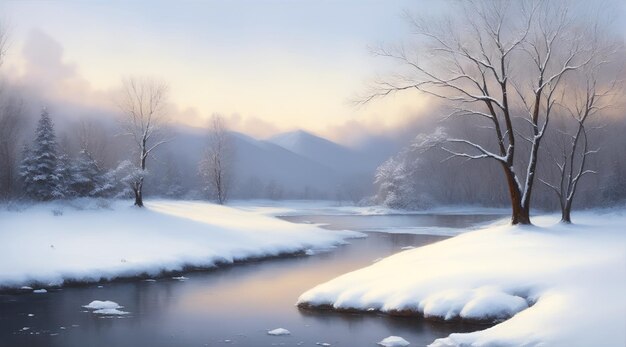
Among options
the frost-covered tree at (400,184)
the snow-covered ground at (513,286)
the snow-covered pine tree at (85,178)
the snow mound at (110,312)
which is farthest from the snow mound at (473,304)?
the frost-covered tree at (400,184)

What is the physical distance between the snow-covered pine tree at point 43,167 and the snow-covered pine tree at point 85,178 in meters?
1.39

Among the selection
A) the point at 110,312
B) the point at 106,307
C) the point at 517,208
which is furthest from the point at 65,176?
Result: the point at 517,208

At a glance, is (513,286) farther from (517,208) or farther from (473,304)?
(517,208)

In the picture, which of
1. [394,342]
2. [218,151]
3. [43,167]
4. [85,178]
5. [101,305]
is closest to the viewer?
[394,342]

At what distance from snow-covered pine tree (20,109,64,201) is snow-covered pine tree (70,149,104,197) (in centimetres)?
139

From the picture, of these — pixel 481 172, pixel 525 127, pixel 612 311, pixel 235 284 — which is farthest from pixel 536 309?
A: pixel 481 172

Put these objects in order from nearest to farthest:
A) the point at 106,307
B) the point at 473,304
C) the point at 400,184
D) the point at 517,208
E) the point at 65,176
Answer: the point at 473,304 < the point at 106,307 < the point at 517,208 < the point at 65,176 < the point at 400,184

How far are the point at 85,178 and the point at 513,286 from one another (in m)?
35.6

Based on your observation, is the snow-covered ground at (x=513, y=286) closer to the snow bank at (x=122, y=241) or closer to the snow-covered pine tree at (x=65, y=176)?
the snow bank at (x=122, y=241)

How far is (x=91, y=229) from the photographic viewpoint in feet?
99.2

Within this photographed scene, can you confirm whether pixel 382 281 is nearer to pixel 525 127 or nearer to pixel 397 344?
pixel 397 344

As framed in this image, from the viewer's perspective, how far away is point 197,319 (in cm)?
1602

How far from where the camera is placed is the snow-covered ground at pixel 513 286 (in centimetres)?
1126

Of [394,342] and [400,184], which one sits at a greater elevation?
[400,184]
